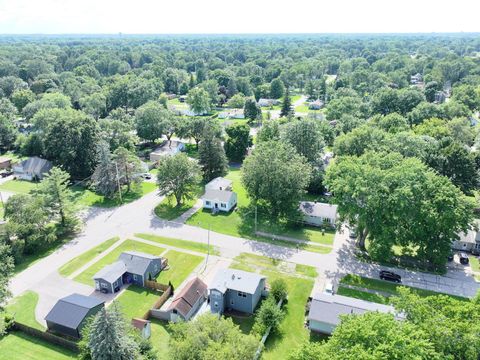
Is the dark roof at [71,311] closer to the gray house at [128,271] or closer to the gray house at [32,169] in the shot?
the gray house at [128,271]

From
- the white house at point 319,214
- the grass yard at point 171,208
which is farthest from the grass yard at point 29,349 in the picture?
the white house at point 319,214

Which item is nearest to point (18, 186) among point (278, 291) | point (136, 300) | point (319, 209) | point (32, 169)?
point (32, 169)

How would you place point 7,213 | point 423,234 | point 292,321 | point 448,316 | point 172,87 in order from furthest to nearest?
point 172,87, point 7,213, point 423,234, point 292,321, point 448,316

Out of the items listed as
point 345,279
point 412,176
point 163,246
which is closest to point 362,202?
point 412,176

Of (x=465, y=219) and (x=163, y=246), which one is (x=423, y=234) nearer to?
(x=465, y=219)

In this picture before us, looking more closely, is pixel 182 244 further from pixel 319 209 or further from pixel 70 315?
pixel 319 209

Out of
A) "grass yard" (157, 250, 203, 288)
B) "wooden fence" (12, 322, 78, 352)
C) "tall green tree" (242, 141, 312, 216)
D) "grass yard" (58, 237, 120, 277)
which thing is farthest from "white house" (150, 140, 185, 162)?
"wooden fence" (12, 322, 78, 352)
